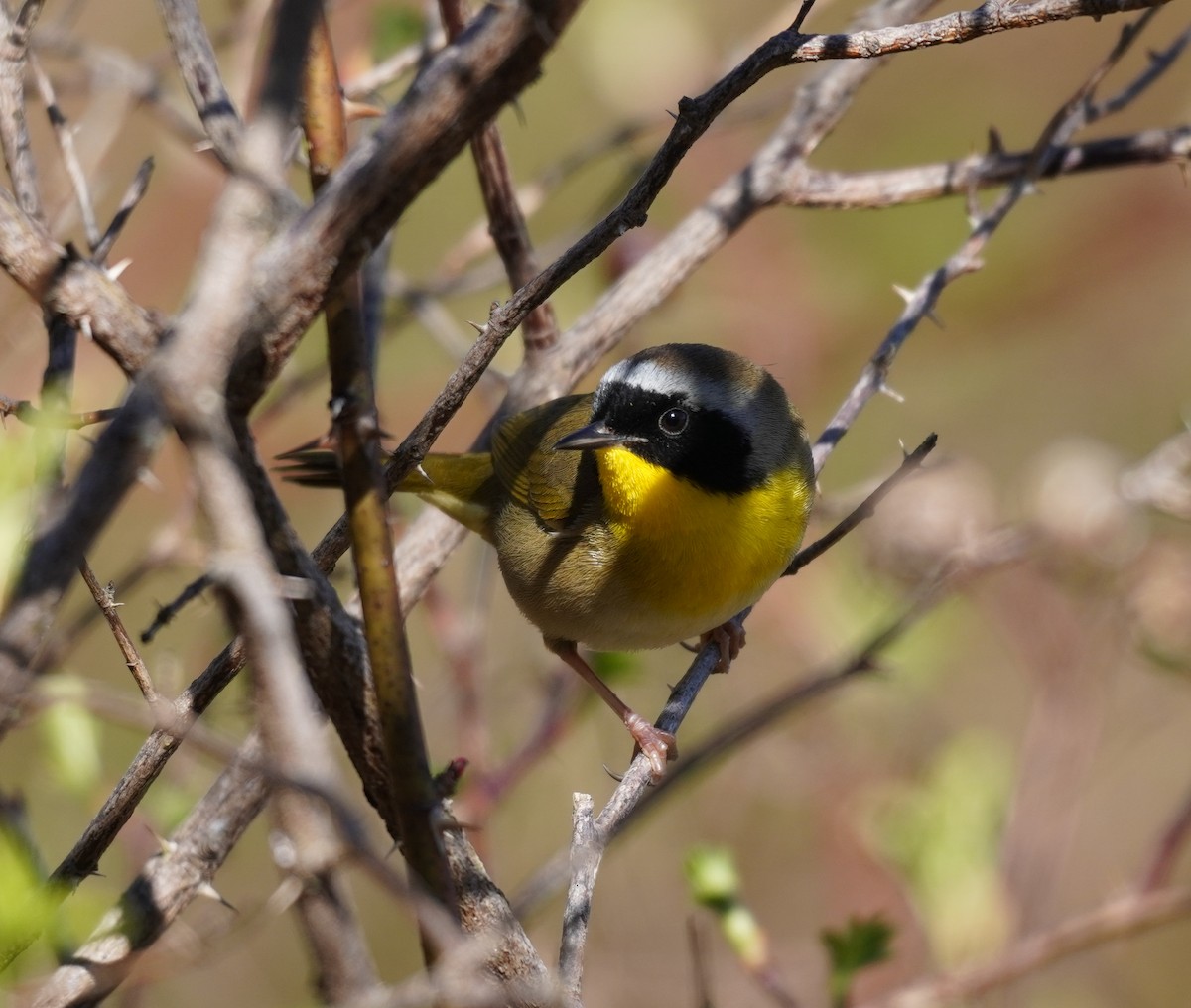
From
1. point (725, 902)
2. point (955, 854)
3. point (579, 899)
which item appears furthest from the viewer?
point (955, 854)

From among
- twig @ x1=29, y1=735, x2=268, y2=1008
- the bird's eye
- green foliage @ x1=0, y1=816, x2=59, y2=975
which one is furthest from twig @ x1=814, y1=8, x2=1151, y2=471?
green foliage @ x1=0, y1=816, x2=59, y2=975

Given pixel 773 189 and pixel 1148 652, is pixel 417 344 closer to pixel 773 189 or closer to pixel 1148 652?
pixel 773 189

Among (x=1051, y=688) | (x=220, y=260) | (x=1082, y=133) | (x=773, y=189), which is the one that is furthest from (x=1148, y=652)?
(x=1082, y=133)

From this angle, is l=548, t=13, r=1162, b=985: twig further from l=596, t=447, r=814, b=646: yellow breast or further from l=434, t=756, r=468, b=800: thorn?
l=434, t=756, r=468, b=800: thorn

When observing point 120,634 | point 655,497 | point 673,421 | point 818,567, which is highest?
point 818,567

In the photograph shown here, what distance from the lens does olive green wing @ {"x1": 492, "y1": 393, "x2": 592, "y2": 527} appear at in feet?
10.9

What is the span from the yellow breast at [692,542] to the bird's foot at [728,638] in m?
0.24

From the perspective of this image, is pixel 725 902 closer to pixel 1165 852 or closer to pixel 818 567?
pixel 1165 852

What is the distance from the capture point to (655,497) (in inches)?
123

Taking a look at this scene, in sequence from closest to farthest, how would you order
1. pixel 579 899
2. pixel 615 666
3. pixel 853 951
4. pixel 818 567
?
pixel 579 899, pixel 853 951, pixel 615 666, pixel 818 567

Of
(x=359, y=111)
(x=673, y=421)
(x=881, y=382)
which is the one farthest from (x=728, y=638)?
(x=359, y=111)

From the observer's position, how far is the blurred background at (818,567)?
3158 mm

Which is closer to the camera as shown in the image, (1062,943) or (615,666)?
(1062,943)

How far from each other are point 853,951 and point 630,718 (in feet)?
3.44
